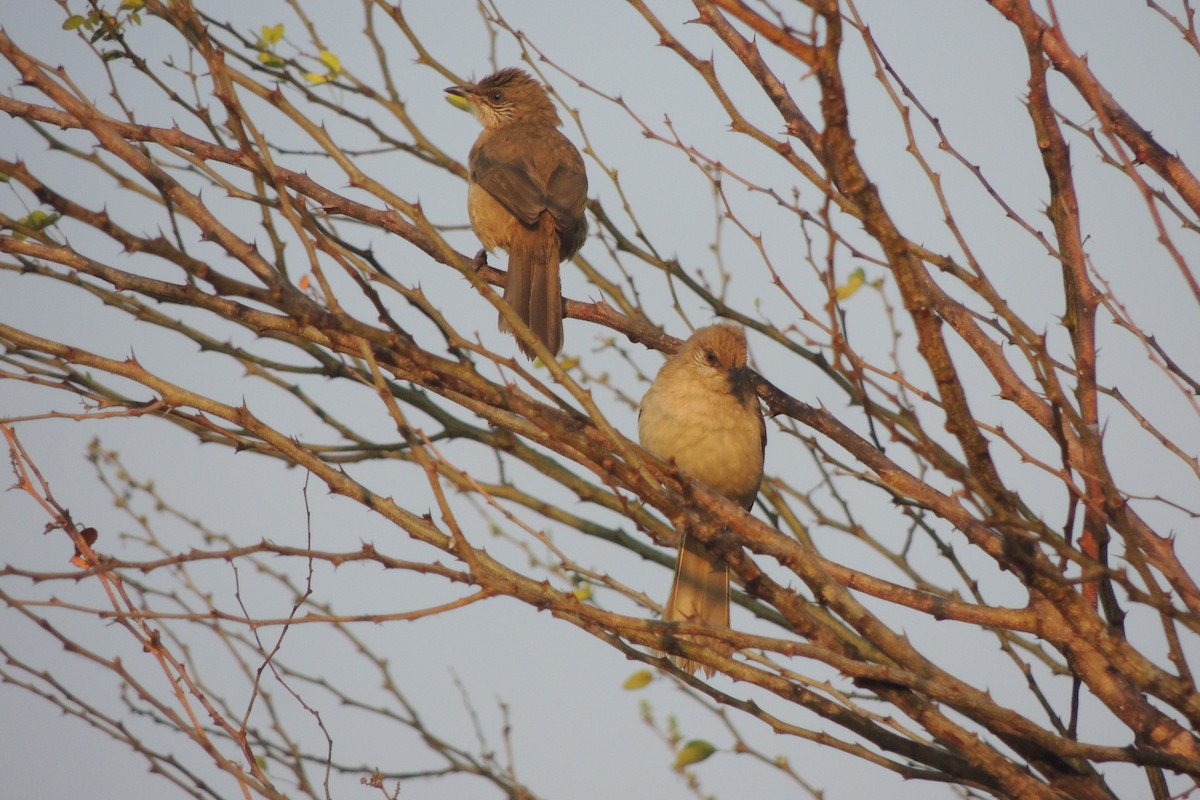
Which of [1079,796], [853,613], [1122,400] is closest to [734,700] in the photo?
[853,613]

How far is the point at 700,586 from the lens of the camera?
5.14m

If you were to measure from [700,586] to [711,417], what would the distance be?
90cm

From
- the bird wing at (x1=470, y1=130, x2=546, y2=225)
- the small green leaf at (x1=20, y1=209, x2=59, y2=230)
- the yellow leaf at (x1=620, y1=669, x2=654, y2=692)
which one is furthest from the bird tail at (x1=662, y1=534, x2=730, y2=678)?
the small green leaf at (x1=20, y1=209, x2=59, y2=230)

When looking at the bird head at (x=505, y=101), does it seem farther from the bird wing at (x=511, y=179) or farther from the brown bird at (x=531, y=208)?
the bird wing at (x=511, y=179)

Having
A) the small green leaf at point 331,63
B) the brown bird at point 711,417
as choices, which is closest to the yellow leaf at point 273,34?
the small green leaf at point 331,63

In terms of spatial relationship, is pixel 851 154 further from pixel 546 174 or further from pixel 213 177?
pixel 546 174

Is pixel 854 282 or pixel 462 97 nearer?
pixel 854 282

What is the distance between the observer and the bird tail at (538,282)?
19.3 ft

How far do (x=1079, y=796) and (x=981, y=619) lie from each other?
571 millimetres

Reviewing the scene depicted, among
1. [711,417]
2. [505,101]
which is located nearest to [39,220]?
[711,417]

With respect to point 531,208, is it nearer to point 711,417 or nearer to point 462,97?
point 462,97

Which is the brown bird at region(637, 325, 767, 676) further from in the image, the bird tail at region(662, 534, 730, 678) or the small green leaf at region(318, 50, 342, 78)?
the small green leaf at region(318, 50, 342, 78)

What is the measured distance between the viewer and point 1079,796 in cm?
343

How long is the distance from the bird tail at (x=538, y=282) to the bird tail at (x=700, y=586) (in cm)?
128
